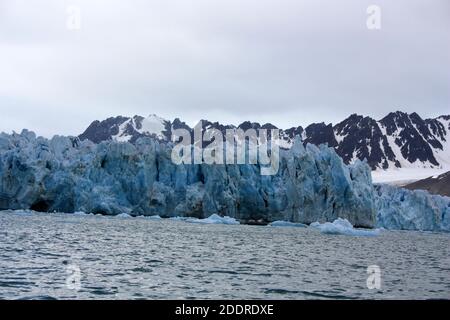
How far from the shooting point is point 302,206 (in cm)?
6681

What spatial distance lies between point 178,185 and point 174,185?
1.27m

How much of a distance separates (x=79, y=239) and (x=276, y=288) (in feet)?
62.5

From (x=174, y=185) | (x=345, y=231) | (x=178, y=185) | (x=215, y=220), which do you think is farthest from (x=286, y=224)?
(x=345, y=231)

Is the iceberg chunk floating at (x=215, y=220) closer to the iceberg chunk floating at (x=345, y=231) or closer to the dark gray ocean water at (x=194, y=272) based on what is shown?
the iceberg chunk floating at (x=345, y=231)

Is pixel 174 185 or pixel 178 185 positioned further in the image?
pixel 174 185

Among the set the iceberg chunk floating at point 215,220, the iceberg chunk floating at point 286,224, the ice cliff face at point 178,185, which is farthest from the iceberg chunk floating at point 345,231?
the iceberg chunk floating at point 215,220

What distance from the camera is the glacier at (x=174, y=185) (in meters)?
65.1

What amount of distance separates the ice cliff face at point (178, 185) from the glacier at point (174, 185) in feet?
0.39

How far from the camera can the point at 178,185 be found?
6669 centimetres

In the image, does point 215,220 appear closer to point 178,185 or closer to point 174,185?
point 178,185

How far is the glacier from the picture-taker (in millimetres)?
65062

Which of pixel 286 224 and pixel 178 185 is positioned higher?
pixel 178 185

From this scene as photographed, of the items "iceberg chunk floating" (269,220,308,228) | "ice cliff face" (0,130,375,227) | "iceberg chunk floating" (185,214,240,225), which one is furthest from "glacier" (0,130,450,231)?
"iceberg chunk floating" (185,214,240,225)

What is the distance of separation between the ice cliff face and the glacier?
0.12m
